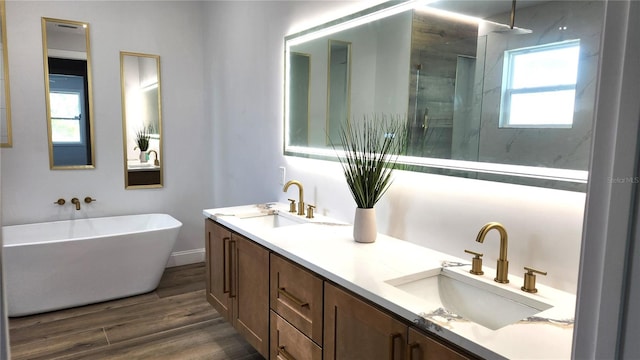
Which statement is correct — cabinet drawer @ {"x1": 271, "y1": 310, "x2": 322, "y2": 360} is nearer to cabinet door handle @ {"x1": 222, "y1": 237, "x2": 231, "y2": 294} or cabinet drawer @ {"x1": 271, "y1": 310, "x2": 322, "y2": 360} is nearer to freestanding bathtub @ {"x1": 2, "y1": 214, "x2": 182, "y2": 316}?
cabinet door handle @ {"x1": 222, "y1": 237, "x2": 231, "y2": 294}

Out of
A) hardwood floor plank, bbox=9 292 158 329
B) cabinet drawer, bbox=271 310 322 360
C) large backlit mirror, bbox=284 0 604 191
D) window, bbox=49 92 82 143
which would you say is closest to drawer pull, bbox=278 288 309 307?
cabinet drawer, bbox=271 310 322 360

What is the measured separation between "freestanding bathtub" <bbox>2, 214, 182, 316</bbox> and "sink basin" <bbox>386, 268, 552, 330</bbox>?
2425mm

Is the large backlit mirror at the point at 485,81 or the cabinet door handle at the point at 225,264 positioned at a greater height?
the large backlit mirror at the point at 485,81

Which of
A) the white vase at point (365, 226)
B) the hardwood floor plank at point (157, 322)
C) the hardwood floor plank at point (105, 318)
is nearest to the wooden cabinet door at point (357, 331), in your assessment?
the white vase at point (365, 226)

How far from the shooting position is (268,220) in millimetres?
2688

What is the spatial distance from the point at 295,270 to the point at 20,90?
120 inches

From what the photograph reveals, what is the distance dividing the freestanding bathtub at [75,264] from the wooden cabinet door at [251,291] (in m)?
1.30

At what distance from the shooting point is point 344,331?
4.92 feet

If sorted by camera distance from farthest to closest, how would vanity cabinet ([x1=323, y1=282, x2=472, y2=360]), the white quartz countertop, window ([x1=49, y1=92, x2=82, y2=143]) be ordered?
window ([x1=49, y1=92, x2=82, y2=143]), vanity cabinet ([x1=323, y1=282, x2=472, y2=360]), the white quartz countertop

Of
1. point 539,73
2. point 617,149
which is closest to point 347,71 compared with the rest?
point 539,73

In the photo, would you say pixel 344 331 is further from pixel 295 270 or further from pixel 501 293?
pixel 501 293

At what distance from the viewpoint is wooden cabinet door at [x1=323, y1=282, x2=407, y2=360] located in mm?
1271

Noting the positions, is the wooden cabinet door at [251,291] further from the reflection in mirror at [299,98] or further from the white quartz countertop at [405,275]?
the reflection in mirror at [299,98]

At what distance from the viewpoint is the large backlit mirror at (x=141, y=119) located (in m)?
3.84
